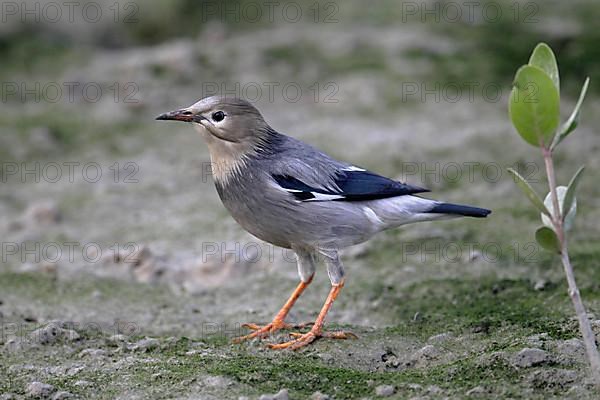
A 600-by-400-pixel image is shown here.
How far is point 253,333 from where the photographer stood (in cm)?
594

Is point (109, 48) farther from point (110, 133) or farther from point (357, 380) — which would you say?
point (357, 380)

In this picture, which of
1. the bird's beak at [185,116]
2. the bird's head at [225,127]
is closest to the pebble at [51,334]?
the bird's head at [225,127]

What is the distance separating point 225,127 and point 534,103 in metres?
2.48

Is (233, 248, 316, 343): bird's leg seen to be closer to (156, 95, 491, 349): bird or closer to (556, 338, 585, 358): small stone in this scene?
(156, 95, 491, 349): bird

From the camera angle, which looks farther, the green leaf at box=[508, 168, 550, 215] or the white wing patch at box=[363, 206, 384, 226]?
the white wing patch at box=[363, 206, 384, 226]

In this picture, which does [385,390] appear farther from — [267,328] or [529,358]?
[267,328]

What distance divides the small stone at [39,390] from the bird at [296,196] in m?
1.32

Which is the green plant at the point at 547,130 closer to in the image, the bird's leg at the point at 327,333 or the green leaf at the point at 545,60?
the green leaf at the point at 545,60

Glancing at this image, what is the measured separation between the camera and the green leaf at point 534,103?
13.5ft

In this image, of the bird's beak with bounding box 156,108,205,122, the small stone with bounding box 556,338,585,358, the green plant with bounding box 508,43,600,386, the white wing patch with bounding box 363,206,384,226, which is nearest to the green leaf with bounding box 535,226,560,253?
the green plant with bounding box 508,43,600,386

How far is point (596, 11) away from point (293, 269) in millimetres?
7353

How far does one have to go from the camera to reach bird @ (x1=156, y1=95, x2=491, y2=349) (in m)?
5.93

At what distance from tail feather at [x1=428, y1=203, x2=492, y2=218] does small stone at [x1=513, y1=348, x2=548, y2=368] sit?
121 centimetres

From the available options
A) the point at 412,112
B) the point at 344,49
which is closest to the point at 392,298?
the point at 412,112
